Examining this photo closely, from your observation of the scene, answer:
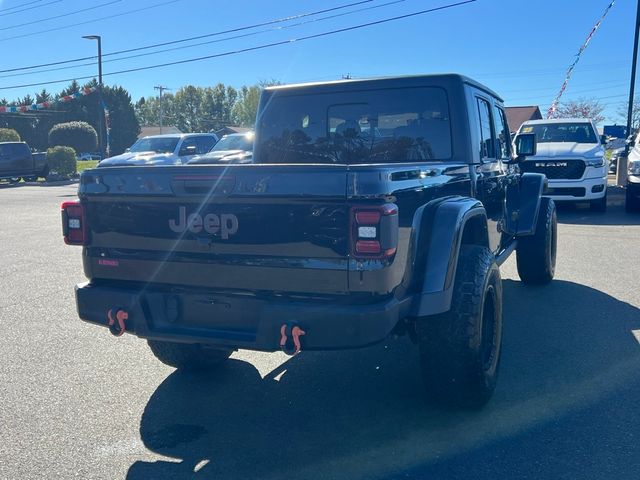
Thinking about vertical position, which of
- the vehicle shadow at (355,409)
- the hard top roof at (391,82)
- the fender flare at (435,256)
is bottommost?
the vehicle shadow at (355,409)

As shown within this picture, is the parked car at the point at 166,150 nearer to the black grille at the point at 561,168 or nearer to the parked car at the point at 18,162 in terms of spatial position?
the parked car at the point at 18,162

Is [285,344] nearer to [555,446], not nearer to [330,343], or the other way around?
[330,343]

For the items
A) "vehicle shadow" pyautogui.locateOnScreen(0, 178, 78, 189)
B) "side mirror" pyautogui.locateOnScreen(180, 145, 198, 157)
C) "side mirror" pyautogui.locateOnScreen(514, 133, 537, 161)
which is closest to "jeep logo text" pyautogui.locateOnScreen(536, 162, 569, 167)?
"side mirror" pyautogui.locateOnScreen(514, 133, 537, 161)

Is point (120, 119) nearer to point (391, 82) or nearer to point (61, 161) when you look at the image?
point (61, 161)

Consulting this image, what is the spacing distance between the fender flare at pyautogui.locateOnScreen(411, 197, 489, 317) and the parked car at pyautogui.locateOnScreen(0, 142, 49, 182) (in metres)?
25.9

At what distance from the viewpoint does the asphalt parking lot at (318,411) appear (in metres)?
3.25

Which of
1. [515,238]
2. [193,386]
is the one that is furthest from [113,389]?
[515,238]

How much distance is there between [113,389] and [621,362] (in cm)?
354

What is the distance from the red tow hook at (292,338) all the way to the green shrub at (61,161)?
27324 millimetres

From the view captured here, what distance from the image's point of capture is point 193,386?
4336 millimetres

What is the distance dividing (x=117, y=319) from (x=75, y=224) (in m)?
0.65

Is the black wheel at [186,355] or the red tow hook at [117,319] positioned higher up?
the red tow hook at [117,319]

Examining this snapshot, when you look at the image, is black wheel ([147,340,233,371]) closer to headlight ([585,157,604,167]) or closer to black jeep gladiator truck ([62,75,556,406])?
black jeep gladiator truck ([62,75,556,406])

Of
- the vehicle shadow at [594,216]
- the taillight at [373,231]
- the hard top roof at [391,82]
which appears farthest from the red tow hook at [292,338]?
the vehicle shadow at [594,216]
